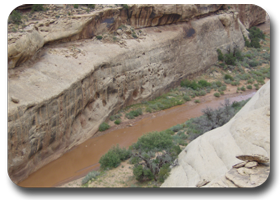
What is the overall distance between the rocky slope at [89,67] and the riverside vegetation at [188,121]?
46.1 inches

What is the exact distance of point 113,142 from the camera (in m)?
17.1

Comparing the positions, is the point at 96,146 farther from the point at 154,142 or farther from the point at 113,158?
the point at 154,142

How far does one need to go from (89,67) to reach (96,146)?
4690 millimetres

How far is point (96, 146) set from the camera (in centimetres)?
1644

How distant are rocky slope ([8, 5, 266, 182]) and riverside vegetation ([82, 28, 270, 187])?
1170 mm

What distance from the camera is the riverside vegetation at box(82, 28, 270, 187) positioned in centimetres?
1209

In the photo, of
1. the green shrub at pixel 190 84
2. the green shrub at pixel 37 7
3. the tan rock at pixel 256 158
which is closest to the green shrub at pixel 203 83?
the green shrub at pixel 190 84

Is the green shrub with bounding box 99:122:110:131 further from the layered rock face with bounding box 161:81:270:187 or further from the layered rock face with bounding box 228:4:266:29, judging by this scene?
the layered rock face with bounding box 228:4:266:29

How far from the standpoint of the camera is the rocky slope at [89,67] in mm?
12812

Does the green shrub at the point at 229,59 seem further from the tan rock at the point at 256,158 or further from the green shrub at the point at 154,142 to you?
the tan rock at the point at 256,158

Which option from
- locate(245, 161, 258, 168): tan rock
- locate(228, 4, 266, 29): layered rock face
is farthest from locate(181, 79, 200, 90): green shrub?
locate(245, 161, 258, 168): tan rock

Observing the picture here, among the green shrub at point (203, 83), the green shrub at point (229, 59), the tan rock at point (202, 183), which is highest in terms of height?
the green shrub at point (229, 59)

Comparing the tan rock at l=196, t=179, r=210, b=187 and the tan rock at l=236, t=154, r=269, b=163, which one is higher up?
the tan rock at l=236, t=154, r=269, b=163

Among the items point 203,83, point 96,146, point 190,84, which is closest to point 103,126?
point 96,146
